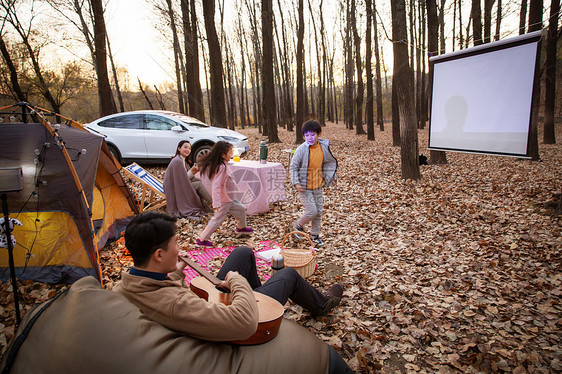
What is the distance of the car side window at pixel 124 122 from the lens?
970 cm

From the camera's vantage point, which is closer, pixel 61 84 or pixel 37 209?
pixel 37 209

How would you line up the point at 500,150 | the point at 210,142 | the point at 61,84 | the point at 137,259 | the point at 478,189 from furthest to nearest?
the point at 61,84 → the point at 210,142 → the point at 478,189 → the point at 500,150 → the point at 137,259

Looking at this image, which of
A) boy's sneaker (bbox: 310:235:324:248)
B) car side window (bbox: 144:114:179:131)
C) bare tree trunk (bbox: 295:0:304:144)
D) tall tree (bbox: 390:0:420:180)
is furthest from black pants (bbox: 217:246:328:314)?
bare tree trunk (bbox: 295:0:304:144)

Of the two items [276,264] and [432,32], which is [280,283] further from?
[432,32]

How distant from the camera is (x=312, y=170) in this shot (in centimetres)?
462

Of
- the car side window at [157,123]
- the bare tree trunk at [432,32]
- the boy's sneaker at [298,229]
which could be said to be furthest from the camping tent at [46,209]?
the bare tree trunk at [432,32]

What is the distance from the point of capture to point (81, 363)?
1229mm

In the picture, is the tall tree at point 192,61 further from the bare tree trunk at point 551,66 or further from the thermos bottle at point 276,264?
the bare tree trunk at point 551,66

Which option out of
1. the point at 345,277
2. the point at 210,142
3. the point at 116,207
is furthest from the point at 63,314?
the point at 210,142

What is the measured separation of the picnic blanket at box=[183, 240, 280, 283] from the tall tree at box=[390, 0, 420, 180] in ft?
16.3

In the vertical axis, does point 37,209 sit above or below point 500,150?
below

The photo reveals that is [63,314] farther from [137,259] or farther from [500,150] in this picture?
[500,150]

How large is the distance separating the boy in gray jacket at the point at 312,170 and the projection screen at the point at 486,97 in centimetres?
315

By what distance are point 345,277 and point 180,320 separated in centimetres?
278
